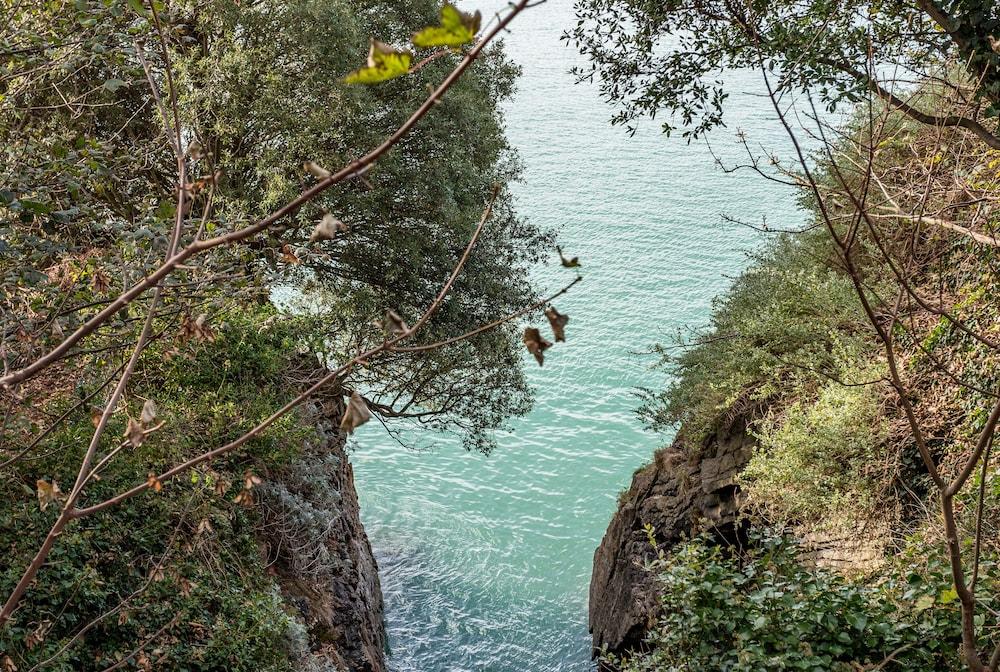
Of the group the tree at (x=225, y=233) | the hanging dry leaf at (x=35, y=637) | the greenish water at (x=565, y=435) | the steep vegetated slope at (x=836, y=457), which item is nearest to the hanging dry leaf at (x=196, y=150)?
the tree at (x=225, y=233)

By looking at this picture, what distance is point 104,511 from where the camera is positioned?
5.60 m

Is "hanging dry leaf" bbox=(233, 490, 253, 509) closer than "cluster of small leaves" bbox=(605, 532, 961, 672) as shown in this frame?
Yes

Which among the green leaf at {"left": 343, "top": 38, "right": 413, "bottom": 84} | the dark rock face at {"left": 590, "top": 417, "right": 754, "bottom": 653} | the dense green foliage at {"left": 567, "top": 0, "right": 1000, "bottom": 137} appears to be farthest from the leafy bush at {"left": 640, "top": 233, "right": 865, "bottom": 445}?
the green leaf at {"left": 343, "top": 38, "right": 413, "bottom": 84}

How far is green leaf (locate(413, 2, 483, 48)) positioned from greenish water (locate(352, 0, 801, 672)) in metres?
7.00

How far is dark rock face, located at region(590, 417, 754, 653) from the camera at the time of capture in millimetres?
8219

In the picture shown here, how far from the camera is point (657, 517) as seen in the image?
9.05m

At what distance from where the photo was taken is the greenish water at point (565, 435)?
37.9 feet

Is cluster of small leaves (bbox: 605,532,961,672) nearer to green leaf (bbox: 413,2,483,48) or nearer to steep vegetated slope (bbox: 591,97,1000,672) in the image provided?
steep vegetated slope (bbox: 591,97,1000,672)

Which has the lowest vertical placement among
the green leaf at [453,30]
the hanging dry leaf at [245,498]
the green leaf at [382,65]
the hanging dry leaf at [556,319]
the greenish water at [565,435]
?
the greenish water at [565,435]

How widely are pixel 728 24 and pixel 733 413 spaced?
3.79 meters

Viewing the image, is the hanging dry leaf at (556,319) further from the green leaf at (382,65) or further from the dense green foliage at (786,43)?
the dense green foliage at (786,43)

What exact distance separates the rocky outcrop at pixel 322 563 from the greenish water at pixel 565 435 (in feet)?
8.38

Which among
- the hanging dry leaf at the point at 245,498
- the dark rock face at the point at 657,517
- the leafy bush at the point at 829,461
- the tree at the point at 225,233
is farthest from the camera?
the dark rock face at the point at 657,517

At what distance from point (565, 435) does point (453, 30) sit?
1450cm
